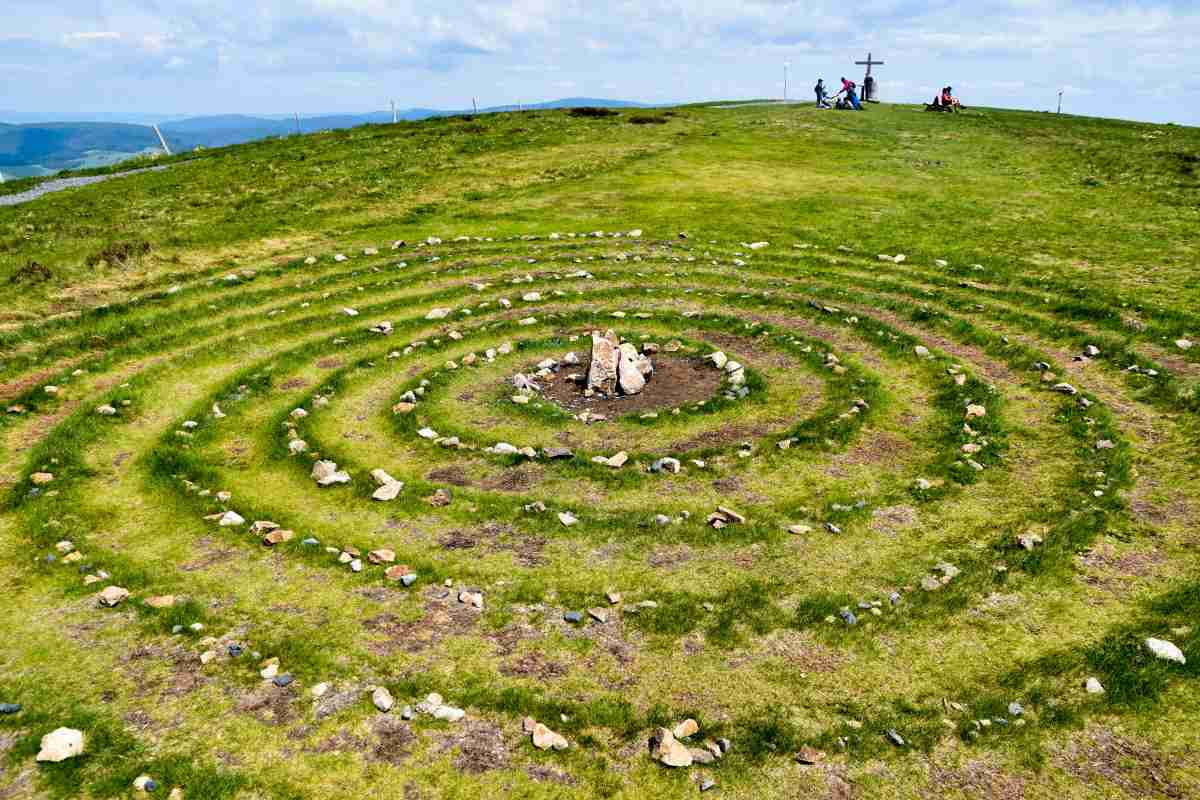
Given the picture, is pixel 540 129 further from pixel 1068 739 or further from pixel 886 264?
pixel 1068 739

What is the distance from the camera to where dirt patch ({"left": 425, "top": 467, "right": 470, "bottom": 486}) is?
14.2 m

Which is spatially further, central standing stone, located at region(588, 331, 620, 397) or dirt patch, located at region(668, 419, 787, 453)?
central standing stone, located at region(588, 331, 620, 397)

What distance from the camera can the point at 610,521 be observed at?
12484 millimetres

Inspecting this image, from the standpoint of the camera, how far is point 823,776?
7.62 m

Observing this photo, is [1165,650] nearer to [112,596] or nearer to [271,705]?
[271,705]

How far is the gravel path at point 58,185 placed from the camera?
44619mm

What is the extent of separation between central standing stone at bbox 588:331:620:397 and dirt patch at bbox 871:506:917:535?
24.8ft

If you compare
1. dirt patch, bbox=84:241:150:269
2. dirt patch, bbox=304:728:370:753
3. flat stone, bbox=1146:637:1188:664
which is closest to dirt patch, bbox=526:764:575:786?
dirt patch, bbox=304:728:370:753

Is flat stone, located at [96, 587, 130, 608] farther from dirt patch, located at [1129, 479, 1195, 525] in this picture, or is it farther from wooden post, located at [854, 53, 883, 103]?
wooden post, located at [854, 53, 883, 103]

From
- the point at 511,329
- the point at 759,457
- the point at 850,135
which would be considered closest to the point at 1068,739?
the point at 759,457

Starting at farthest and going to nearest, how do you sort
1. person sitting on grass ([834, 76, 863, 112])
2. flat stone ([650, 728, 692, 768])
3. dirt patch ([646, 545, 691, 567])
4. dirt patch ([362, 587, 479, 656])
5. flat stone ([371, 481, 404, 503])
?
person sitting on grass ([834, 76, 863, 112])
flat stone ([371, 481, 404, 503])
dirt patch ([646, 545, 691, 567])
dirt patch ([362, 587, 479, 656])
flat stone ([650, 728, 692, 768])

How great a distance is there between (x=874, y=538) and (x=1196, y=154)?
50.0 metres

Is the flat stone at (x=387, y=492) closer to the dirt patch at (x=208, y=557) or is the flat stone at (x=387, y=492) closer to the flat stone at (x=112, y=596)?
the dirt patch at (x=208, y=557)

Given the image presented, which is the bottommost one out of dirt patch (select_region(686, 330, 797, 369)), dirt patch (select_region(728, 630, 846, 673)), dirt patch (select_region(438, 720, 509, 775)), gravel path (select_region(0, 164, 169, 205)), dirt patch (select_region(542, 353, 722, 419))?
dirt patch (select_region(438, 720, 509, 775))
